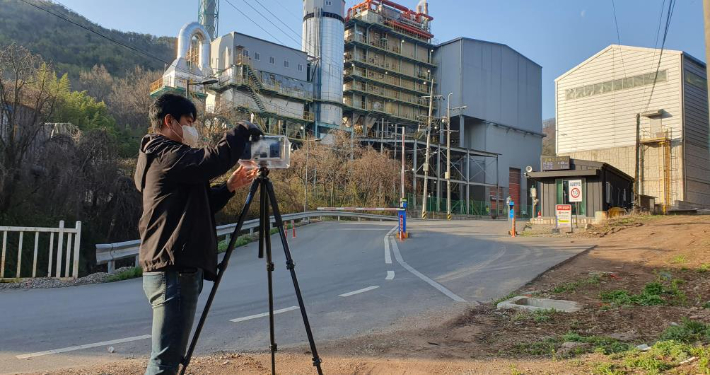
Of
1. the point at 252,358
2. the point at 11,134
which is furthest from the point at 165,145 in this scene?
the point at 11,134

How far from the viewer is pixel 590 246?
1499cm

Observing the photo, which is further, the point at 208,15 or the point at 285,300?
the point at 208,15

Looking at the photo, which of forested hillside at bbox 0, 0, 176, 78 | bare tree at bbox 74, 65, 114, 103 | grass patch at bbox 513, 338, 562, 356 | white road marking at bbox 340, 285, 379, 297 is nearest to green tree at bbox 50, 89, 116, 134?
forested hillside at bbox 0, 0, 176, 78

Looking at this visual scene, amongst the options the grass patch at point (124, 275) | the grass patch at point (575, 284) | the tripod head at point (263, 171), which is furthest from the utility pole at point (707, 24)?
the grass patch at point (124, 275)

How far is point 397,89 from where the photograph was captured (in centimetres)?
6900

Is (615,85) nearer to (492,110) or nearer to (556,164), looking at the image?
(556,164)

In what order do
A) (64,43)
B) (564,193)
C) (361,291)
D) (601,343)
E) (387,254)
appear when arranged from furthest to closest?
(64,43), (564,193), (387,254), (361,291), (601,343)

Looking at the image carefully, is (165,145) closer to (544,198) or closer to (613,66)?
(544,198)

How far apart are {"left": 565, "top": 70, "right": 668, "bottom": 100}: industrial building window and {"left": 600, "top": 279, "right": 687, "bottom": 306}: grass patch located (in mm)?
38640

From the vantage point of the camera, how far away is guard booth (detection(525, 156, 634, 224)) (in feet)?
91.8

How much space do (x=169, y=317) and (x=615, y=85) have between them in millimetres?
48018

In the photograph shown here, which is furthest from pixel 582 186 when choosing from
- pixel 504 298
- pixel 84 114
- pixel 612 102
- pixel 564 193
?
pixel 84 114

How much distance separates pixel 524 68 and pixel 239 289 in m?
71.5

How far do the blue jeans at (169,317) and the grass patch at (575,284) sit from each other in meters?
7.13
